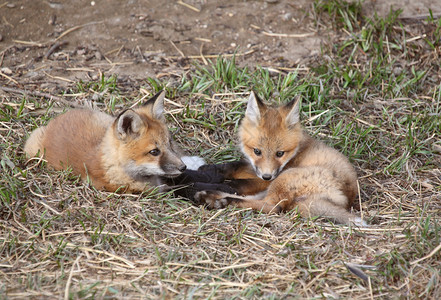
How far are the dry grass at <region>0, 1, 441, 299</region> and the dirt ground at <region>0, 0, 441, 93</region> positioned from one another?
39 centimetres

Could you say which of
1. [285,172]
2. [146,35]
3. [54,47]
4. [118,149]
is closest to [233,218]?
[285,172]

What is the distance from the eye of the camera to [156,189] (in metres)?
4.41

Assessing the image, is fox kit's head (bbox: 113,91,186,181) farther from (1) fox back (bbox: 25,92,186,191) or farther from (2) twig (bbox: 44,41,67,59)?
(2) twig (bbox: 44,41,67,59)

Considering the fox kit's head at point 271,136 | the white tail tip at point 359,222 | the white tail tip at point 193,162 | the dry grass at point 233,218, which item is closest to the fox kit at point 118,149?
the dry grass at point 233,218

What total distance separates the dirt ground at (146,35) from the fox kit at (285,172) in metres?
1.80

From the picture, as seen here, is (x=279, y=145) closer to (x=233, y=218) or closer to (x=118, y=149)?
(x=233, y=218)

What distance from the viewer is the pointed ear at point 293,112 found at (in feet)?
15.7

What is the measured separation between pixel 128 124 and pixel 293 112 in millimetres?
1649

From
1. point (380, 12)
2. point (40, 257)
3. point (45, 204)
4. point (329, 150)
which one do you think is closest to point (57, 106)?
point (45, 204)

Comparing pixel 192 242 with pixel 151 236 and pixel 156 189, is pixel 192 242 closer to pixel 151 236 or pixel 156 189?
pixel 151 236

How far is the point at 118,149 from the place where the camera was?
4230 mm

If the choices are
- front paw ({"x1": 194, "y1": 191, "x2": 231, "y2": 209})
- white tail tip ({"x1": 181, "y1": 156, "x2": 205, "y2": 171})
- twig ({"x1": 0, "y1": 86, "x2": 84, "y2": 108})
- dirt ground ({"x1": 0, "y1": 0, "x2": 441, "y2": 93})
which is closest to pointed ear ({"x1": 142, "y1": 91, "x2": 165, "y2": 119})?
white tail tip ({"x1": 181, "y1": 156, "x2": 205, "y2": 171})

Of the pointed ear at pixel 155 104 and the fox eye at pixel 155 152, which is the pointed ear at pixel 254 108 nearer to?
the pointed ear at pixel 155 104

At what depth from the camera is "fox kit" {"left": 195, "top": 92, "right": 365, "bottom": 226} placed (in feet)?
14.3
